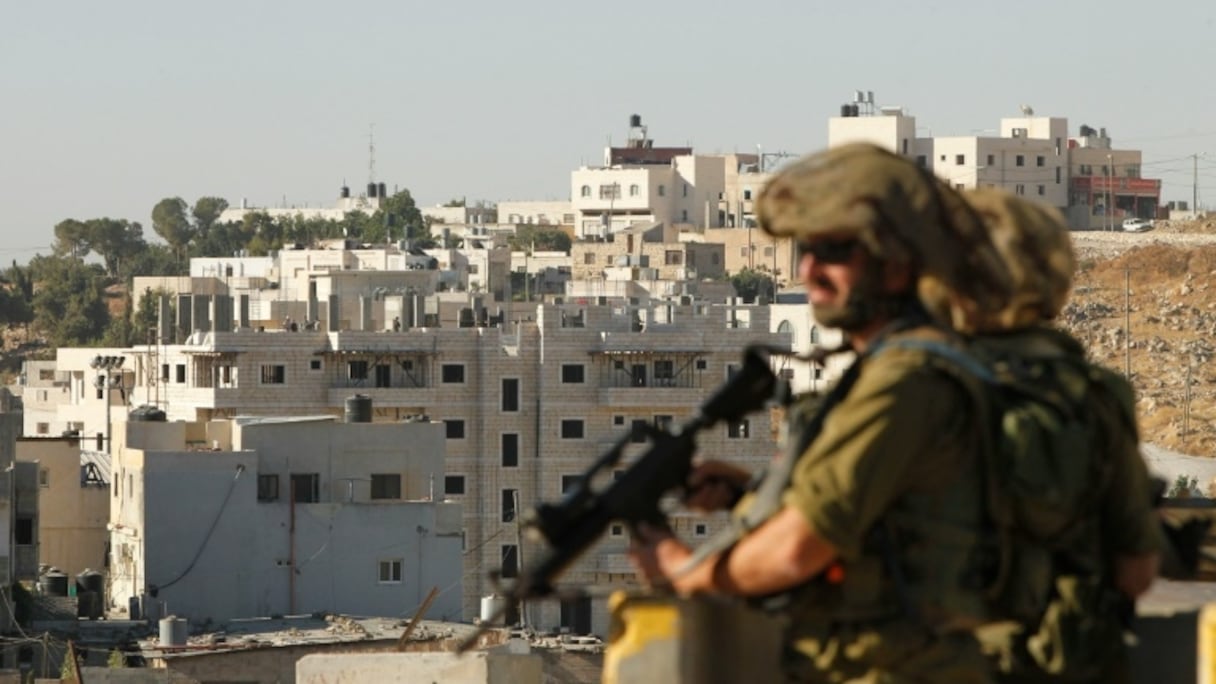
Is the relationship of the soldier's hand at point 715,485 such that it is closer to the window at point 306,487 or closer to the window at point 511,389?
the window at point 306,487

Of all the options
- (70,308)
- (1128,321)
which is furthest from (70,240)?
(1128,321)

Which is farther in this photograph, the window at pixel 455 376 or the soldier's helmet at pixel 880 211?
the window at pixel 455 376

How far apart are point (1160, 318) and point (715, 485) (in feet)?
323

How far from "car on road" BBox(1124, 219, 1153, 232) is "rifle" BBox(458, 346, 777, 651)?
118 metres

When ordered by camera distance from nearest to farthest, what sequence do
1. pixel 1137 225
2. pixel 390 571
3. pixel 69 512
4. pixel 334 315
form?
pixel 390 571, pixel 69 512, pixel 334 315, pixel 1137 225

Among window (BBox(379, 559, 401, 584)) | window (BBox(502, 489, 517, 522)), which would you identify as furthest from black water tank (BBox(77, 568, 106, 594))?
window (BBox(502, 489, 517, 522))

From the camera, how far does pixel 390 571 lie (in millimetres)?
42781

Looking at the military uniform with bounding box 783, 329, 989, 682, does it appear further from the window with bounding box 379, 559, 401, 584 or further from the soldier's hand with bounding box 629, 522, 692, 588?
the window with bounding box 379, 559, 401, 584

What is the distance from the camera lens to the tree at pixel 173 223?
530 feet

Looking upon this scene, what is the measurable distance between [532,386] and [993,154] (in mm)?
61172

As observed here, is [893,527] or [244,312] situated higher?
[893,527]

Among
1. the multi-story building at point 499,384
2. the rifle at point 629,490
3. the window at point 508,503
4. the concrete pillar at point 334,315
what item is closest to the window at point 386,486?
the multi-story building at point 499,384

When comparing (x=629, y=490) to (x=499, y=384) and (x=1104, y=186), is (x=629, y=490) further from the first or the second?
(x=1104, y=186)

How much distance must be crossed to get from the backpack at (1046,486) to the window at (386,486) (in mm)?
40407
